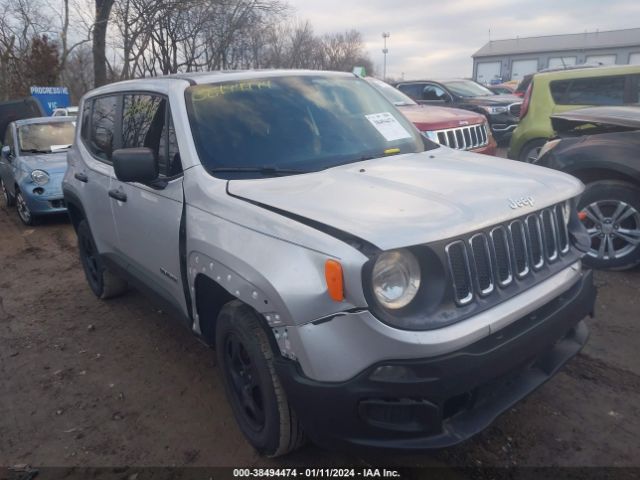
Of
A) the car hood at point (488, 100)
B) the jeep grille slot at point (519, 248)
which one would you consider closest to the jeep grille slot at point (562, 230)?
the jeep grille slot at point (519, 248)

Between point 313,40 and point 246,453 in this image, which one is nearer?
point 246,453

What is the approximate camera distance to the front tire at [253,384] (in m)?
2.31

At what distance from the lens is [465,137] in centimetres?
749

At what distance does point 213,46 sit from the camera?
3228 centimetres

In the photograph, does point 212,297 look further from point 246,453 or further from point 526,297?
point 526,297

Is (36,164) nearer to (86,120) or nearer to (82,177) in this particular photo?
(86,120)

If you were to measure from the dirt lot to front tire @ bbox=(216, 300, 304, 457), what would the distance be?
20cm

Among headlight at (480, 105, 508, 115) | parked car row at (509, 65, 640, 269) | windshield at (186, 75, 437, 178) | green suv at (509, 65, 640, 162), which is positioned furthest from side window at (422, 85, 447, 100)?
windshield at (186, 75, 437, 178)

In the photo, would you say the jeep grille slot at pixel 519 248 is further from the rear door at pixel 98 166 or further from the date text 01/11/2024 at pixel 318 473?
the rear door at pixel 98 166

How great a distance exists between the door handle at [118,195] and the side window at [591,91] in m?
6.61

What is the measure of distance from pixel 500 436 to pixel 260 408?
1.28m

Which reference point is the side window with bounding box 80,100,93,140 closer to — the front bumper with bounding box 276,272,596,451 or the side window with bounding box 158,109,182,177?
the side window with bounding box 158,109,182,177

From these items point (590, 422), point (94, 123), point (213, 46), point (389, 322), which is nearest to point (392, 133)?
point (389, 322)

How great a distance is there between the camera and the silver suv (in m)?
1.97
